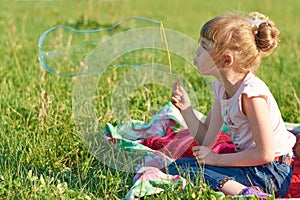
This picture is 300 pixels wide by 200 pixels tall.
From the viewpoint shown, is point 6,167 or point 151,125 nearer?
point 6,167

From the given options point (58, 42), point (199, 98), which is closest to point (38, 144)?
point (199, 98)

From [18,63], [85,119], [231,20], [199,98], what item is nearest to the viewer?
[231,20]

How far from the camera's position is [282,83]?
4.46 meters

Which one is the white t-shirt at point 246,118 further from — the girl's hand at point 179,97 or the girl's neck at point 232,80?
the girl's hand at point 179,97

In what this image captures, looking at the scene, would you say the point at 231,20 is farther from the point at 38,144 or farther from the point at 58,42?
the point at 58,42

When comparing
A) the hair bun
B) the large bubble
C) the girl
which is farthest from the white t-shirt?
the large bubble

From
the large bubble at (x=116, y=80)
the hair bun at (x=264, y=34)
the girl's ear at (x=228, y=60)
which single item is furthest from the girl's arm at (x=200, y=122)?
the hair bun at (x=264, y=34)

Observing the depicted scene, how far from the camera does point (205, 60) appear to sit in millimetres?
2619

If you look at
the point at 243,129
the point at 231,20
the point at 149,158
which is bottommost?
the point at 149,158

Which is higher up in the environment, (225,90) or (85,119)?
(225,90)

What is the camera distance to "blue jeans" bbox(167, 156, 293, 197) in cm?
259

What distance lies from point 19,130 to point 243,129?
1158 mm

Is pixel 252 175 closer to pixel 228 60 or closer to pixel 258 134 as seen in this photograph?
pixel 258 134

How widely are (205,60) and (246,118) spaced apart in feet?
1.02
